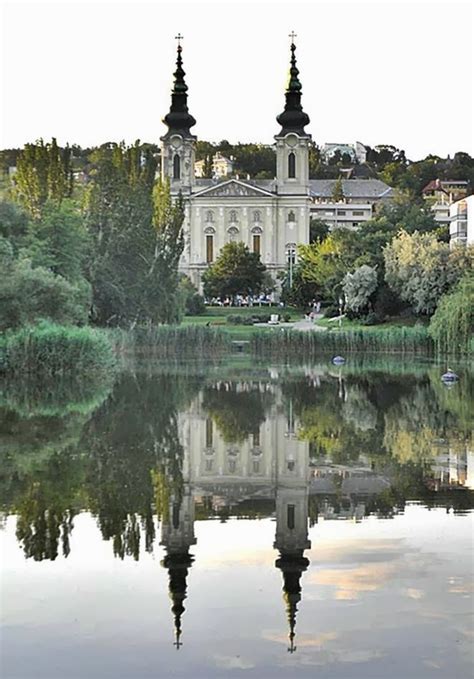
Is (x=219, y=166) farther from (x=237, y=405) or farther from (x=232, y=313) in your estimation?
(x=237, y=405)

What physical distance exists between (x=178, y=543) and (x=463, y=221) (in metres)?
96.1

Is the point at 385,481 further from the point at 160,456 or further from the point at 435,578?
the point at 435,578

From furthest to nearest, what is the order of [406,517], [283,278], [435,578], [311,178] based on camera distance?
1. [311,178]
2. [283,278]
3. [406,517]
4. [435,578]

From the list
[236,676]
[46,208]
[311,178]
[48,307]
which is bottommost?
[236,676]

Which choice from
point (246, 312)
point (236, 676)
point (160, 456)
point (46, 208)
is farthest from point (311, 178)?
point (236, 676)

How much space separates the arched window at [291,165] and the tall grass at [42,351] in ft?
315

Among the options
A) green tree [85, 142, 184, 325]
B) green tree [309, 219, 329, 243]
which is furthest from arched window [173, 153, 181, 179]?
green tree [85, 142, 184, 325]

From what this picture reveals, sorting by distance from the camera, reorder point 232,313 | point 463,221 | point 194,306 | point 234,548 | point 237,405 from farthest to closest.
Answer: point 463,221 < point 232,313 < point 194,306 < point 237,405 < point 234,548

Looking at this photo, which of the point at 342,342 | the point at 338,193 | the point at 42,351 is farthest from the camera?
the point at 338,193

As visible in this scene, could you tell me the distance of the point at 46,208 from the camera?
5231 centimetres

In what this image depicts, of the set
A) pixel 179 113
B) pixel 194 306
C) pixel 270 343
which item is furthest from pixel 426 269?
pixel 179 113

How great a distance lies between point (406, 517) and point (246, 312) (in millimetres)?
87015

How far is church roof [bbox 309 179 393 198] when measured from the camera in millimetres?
167750

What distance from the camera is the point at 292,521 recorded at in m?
14.9
